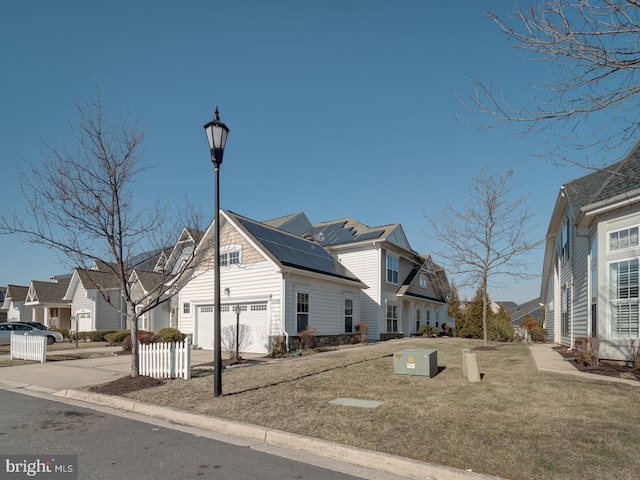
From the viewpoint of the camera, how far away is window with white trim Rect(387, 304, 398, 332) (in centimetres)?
2839

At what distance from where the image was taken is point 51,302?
44.3 meters

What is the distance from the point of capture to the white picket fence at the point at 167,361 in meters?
11.7

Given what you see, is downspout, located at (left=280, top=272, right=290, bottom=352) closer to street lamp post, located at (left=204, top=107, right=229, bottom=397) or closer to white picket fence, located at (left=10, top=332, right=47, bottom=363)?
street lamp post, located at (left=204, top=107, right=229, bottom=397)

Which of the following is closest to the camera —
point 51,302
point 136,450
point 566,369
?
point 136,450

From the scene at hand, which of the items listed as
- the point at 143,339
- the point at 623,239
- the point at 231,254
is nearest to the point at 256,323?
the point at 231,254

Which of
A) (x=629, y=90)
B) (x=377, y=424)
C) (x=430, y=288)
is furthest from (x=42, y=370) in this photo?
(x=430, y=288)

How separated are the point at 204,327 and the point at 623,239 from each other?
18.3 meters

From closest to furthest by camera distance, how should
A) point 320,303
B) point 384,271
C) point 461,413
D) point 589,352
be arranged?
point 461,413 → point 589,352 → point 320,303 → point 384,271

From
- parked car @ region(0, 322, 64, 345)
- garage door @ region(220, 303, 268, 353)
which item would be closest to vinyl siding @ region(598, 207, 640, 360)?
garage door @ region(220, 303, 268, 353)

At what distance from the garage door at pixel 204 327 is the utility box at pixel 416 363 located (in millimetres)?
13682

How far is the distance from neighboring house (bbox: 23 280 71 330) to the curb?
137 ft

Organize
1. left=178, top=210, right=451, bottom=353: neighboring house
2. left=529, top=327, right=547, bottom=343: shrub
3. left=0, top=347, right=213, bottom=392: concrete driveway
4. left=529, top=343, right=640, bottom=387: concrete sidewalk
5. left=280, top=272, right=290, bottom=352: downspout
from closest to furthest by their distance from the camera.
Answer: left=529, top=343, right=640, bottom=387: concrete sidewalk
left=0, top=347, right=213, bottom=392: concrete driveway
left=280, top=272, right=290, bottom=352: downspout
left=178, top=210, right=451, bottom=353: neighboring house
left=529, top=327, right=547, bottom=343: shrub

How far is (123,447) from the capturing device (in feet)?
20.5

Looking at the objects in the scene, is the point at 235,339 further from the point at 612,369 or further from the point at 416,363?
the point at 612,369
